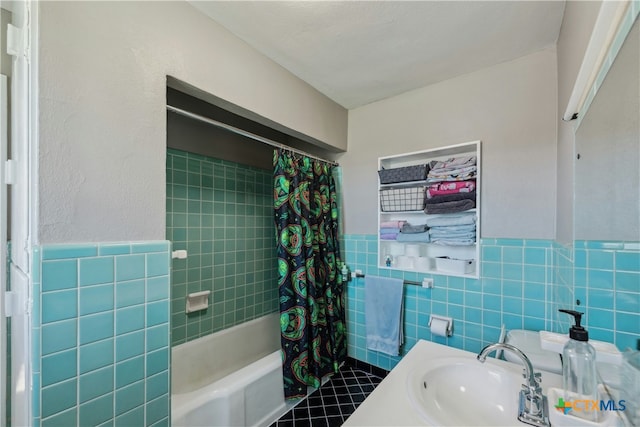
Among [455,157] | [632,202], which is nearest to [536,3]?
[455,157]

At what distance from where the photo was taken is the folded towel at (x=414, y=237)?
1.91m

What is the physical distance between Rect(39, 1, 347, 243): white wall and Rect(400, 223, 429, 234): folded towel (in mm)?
1549

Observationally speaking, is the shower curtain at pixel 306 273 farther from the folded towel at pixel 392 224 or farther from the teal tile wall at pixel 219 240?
the teal tile wall at pixel 219 240

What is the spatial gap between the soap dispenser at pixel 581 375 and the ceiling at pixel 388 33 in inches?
56.2

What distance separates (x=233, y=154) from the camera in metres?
2.29

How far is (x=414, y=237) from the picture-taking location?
194 centimetres

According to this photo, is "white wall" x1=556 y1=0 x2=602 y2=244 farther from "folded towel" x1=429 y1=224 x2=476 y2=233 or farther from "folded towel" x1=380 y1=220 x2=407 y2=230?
"folded towel" x1=380 y1=220 x2=407 y2=230

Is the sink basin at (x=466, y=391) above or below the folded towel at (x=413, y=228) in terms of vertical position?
below

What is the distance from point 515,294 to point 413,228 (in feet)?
2.41

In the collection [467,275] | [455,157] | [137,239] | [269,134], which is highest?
[269,134]

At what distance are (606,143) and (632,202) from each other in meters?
0.26

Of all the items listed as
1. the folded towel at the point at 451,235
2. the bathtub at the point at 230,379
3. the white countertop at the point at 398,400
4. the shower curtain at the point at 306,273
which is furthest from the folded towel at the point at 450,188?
the bathtub at the point at 230,379

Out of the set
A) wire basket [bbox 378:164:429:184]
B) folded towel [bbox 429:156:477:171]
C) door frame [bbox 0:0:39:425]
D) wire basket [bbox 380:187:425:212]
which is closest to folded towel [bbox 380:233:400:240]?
wire basket [bbox 380:187:425:212]

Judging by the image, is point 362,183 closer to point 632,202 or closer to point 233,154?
point 233,154
